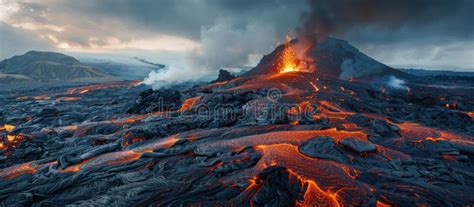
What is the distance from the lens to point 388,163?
1307cm

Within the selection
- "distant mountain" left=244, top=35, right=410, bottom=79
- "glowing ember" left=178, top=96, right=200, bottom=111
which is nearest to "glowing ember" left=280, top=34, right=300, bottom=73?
"distant mountain" left=244, top=35, right=410, bottom=79

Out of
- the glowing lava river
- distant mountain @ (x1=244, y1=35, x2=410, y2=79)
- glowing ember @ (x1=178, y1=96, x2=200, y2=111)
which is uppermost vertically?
distant mountain @ (x1=244, y1=35, x2=410, y2=79)

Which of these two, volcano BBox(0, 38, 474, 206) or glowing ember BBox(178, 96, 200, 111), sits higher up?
glowing ember BBox(178, 96, 200, 111)

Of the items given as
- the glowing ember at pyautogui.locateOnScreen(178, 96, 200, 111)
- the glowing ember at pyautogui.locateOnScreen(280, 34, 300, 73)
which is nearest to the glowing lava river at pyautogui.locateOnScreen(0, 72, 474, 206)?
the glowing ember at pyautogui.locateOnScreen(178, 96, 200, 111)

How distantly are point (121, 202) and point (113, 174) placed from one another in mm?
3111

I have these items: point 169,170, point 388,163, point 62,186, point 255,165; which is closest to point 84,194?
point 62,186

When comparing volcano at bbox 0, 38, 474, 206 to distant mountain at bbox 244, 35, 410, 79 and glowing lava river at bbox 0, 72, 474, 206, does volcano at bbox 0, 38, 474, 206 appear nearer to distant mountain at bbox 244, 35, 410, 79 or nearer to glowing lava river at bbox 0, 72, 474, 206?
glowing lava river at bbox 0, 72, 474, 206

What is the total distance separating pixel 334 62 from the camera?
10144 cm

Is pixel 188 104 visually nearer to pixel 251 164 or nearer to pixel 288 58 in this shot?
pixel 251 164

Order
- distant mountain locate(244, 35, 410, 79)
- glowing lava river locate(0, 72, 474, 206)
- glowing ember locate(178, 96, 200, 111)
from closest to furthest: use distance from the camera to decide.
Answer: glowing lava river locate(0, 72, 474, 206)
glowing ember locate(178, 96, 200, 111)
distant mountain locate(244, 35, 410, 79)

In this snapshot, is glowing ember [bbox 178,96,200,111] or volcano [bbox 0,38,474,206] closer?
volcano [bbox 0,38,474,206]

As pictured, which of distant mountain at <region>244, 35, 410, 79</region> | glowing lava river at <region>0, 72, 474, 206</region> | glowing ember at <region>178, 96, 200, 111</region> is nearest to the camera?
glowing lava river at <region>0, 72, 474, 206</region>

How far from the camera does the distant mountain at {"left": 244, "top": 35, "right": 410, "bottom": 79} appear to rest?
311ft

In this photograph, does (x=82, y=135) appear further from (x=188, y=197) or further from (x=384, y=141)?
(x=384, y=141)
